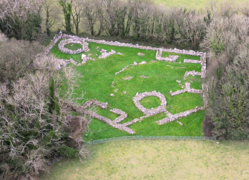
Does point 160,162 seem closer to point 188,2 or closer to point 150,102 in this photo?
point 150,102

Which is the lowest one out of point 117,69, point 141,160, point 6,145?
point 141,160

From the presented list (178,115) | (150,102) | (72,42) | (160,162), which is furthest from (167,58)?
(160,162)

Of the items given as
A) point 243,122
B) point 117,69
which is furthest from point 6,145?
point 243,122

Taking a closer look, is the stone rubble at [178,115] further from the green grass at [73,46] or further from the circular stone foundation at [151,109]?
the green grass at [73,46]

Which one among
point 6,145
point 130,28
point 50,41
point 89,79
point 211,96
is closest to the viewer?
point 6,145

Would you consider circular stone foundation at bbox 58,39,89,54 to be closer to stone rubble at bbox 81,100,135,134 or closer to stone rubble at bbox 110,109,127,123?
stone rubble at bbox 81,100,135,134

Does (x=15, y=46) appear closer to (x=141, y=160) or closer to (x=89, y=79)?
(x=89, y=79)
